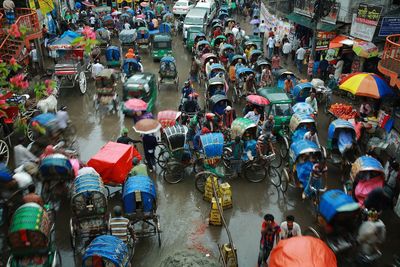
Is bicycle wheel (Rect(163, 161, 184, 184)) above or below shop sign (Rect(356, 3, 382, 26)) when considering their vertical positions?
below

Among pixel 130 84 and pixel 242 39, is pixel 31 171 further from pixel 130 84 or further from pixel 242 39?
pixel 242 39

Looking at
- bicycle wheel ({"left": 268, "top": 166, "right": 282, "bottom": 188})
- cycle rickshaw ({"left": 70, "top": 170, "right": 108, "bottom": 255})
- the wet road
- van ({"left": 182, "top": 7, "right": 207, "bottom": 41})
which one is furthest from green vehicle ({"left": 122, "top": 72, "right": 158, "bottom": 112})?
van ({"left": 182, "top": 7, "right": 207, "bottom": 41})

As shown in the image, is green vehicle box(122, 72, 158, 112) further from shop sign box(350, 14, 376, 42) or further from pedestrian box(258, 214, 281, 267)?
shop sign box(350, 14, 376, 42)

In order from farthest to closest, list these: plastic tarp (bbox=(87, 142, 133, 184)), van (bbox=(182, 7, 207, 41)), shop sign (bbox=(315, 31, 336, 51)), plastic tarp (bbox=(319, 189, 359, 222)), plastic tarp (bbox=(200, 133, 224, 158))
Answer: van (bbox=(182, 7, 207, 41))
shop sign (bbox=(315, 31, 336, 51))
plastic tarp (bbox=(200, 133, 224, 158))
plastic tarp (bbox=(87, 142, 133, 184))
plastic tarp (bbox=(319, 189, 359, 222))

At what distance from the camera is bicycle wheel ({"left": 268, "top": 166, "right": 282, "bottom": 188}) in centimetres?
1228

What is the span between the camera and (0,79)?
1256 centimetres

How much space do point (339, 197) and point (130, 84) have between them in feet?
34.6

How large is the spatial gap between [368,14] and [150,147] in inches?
452

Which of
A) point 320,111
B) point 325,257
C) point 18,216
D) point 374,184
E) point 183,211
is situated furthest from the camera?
point 320,111

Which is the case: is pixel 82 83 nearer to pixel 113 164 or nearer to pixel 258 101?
pixel 258 101

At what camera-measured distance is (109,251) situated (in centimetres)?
770

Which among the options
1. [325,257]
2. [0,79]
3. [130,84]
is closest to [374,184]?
[325,257]

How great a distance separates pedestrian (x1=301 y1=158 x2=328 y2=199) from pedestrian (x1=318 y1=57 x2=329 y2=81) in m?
11.2

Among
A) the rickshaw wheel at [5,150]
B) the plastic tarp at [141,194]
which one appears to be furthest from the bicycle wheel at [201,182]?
the rickshaw wheel at [5,150]
